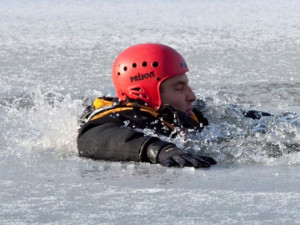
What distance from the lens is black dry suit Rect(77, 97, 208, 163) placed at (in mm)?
3992

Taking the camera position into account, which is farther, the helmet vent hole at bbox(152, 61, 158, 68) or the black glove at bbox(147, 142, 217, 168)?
the helmet vent hole at bbox(152, 61, 158, 68)

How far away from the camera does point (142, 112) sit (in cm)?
439

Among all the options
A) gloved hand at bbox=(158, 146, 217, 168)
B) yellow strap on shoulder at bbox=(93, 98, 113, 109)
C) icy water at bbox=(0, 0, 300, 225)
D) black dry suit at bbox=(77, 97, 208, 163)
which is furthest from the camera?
yellow strap on shoulder at bbox=(93, 98, 113, 109)

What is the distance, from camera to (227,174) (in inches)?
139

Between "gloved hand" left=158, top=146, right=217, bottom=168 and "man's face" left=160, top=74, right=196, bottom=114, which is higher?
"man's face" left=160, top=74, right=196, bottom=114

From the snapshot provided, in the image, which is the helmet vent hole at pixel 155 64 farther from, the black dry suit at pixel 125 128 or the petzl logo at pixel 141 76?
the black dry suit at pixel 125 128

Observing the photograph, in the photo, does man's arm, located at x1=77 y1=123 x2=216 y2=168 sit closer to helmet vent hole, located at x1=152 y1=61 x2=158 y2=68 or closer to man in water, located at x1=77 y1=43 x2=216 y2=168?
man in water, located at x1=77 y1=43 x2=216 y2=168

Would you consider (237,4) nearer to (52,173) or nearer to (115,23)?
(115,23)

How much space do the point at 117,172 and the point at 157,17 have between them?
7.22m

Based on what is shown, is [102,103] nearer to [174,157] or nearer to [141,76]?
[141,76]

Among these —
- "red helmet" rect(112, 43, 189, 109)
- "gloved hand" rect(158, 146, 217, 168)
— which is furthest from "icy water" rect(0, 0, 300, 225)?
"red helmet" rect(112, 43, 189, 109)

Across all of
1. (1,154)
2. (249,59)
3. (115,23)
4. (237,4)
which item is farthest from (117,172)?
(237,4)

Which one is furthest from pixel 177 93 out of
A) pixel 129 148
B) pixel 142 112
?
pixel 129 148

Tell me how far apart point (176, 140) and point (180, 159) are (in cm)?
44
